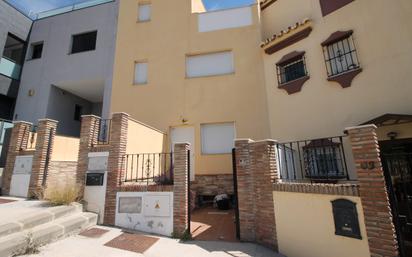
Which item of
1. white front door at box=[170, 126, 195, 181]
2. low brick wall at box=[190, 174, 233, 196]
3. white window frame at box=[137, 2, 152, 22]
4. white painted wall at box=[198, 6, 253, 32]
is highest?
white window frame at box=[137, 2, 152, 22]

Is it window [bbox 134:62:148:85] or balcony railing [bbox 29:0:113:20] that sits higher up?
balcony railing [bbox 29:0:113:20]

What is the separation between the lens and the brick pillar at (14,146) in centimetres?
757

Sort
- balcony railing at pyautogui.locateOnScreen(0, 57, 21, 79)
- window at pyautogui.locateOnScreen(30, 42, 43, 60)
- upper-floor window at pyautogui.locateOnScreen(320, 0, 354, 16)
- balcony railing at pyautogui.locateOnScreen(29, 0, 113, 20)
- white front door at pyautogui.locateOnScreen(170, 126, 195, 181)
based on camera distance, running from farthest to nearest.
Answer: window at pyautogui.locateOnScreen(30, 42, 43, 60) < balcony railing at pyautogui.locateOnScreen(29, 0, 113, 20) < balcony railing at pyautogui.locateOnScreen(0, 57, 21, 79) < white front door at pyautogui.locateOnScreen(170, 126, 195, 181) < upper-floor window at pyautogui.locateOnScreen(320, 0, 354, 16)

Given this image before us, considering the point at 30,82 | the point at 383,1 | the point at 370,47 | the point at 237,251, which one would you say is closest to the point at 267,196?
the point at 237,251

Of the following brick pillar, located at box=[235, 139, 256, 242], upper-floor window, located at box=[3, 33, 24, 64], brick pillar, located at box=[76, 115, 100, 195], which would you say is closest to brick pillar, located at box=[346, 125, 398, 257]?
brick pillar, located at box=[235, 139, 256, 242]

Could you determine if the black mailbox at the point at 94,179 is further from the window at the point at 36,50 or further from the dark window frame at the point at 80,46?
the window at the point at 36,50

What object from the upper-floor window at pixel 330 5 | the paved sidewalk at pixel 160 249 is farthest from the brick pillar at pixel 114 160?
the upper-floor window at pixel 330 5

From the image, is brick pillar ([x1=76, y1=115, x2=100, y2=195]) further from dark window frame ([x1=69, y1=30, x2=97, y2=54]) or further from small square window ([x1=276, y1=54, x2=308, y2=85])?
dark window frame ([x1=69, y1=30, x2=97, y2=54])

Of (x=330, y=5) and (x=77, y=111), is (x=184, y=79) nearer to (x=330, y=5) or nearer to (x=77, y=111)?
(x=330, y=5)

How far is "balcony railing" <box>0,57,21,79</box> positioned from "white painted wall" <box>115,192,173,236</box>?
11.7 m

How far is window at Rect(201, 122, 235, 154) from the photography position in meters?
9.95

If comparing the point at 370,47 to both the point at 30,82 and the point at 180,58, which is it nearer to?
the point at 180,58

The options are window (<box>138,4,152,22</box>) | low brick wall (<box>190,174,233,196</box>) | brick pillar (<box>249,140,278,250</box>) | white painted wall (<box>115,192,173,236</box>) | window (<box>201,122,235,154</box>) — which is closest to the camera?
brick pillar (<box>249,140,278,250</box>)

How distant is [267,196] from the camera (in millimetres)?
5160
